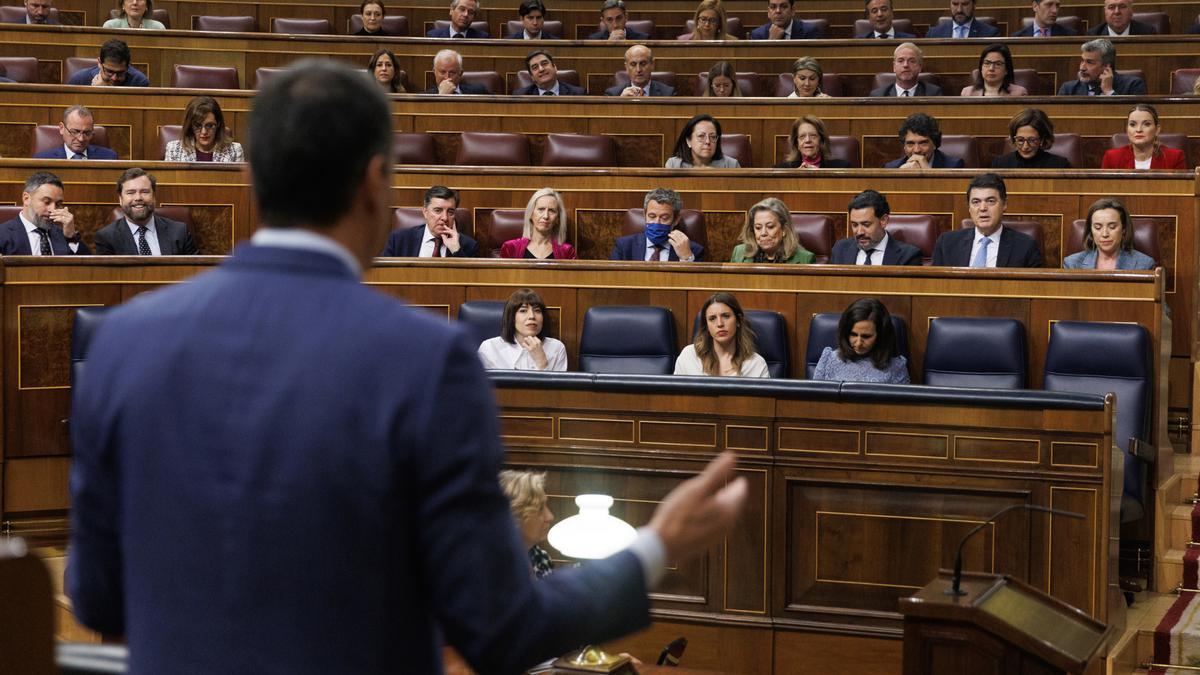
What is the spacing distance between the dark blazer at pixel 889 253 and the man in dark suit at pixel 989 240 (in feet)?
0.28

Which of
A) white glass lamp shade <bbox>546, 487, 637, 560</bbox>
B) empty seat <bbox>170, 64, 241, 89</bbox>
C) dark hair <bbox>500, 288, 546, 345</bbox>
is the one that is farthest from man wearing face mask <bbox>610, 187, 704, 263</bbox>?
empty seat <bbox>170, 64, 241, 89</bbox>

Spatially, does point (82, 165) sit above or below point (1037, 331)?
above

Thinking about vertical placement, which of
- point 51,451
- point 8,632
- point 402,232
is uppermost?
point 402,232

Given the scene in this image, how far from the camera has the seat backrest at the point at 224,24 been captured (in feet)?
17.6

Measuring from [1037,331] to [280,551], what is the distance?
2.48 meters

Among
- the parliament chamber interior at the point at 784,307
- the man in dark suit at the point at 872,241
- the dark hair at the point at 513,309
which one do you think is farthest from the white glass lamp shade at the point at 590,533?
the man in dark suit at the point at 872,241

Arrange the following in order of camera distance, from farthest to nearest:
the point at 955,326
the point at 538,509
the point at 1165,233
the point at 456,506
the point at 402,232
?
the point at 402,232
the point at 1165,233
the point at 955,326
the point at 538,509
the point at 456,506

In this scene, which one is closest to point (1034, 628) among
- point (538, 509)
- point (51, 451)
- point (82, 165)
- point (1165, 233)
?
point (538, 509)

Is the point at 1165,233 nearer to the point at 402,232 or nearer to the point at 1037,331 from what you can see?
the point at 1037,331

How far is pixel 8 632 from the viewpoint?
635mm

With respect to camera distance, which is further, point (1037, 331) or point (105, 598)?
point (1037, 331)

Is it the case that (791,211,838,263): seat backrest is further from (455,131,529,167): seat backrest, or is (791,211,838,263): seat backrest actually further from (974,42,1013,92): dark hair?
(974,42,1013,92): dark hair

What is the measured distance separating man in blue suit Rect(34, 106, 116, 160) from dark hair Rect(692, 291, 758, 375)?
6.30 feet

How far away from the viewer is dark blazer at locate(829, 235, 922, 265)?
319 cm
